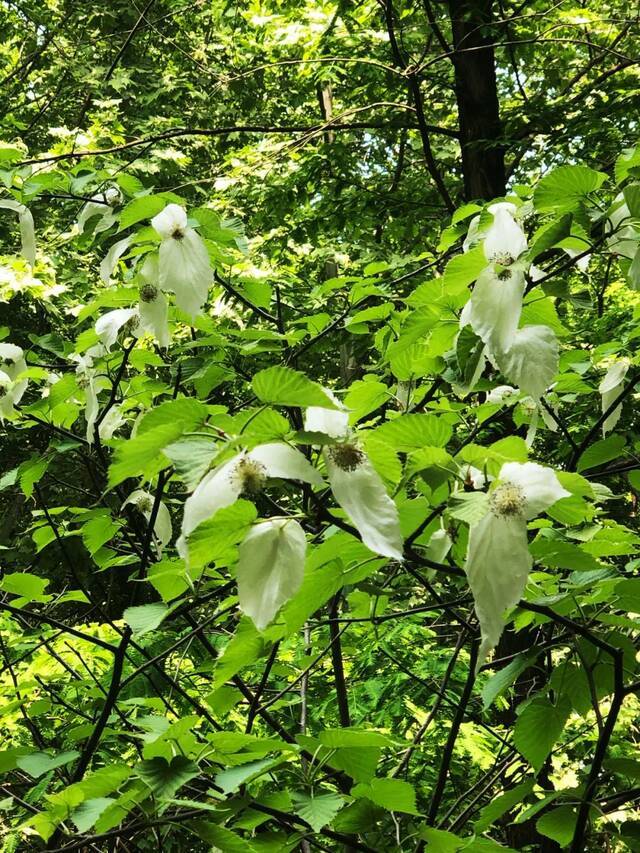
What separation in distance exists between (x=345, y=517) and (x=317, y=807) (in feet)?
1.03

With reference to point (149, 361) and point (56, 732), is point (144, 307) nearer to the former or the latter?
point (149, 361)

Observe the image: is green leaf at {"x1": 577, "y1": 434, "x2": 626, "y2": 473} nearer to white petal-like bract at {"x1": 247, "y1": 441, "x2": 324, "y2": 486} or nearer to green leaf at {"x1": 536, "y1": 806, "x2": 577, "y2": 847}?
green leaf at {"x1": 536, "y1": 806, "x2": 577, "y2": 847}

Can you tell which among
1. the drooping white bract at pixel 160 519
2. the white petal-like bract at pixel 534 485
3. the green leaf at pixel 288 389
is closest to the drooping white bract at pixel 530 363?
the white petal-like bract at pixel 534 485

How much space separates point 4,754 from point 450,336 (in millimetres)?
778

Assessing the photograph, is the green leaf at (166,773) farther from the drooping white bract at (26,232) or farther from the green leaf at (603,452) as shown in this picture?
the drooping white bract at (26,232)

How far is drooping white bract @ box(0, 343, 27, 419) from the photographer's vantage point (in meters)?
1.21

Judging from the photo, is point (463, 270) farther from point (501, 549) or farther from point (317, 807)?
point (317, 807)

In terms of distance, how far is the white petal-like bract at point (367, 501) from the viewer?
1.85 ft

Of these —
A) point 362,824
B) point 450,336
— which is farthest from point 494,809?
point 450,336

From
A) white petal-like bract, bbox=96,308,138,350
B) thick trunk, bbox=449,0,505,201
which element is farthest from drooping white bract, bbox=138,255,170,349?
thick trunk, bbox=449,0,505,201

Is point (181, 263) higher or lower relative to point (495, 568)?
higher

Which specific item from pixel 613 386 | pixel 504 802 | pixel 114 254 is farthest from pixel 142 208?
pixel 504 802

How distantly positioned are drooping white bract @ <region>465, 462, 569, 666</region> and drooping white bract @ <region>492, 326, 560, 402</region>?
0.16 meters

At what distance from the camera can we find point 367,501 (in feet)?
1.91
